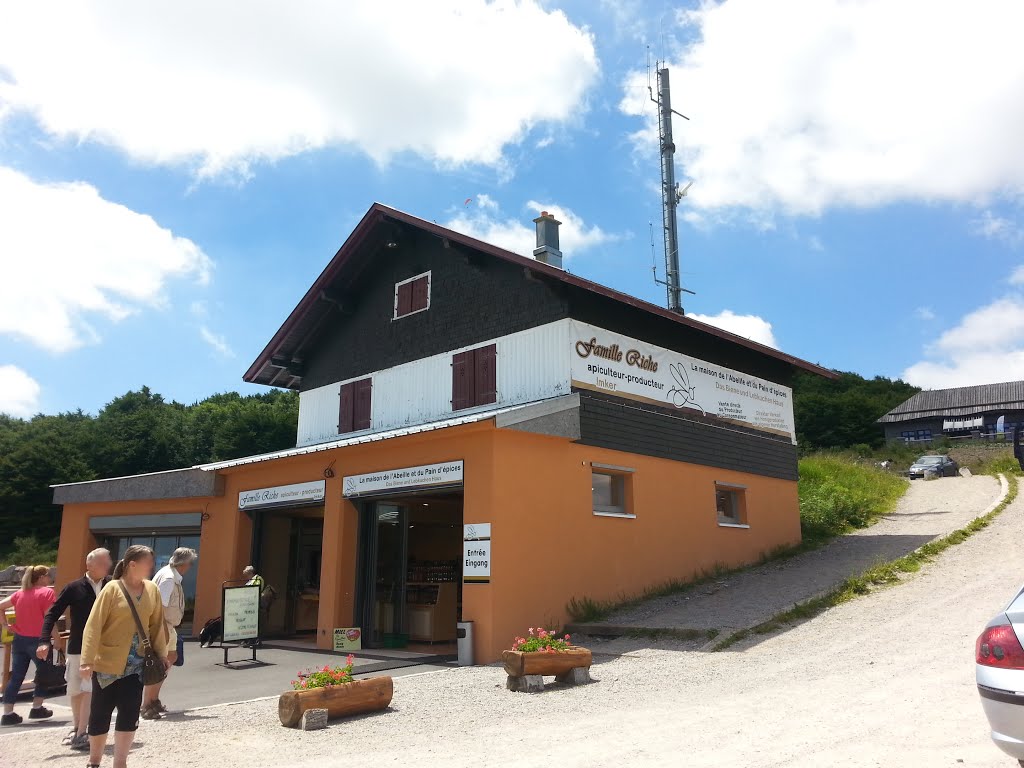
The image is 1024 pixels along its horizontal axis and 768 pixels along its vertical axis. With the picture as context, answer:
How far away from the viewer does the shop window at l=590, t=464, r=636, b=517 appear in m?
13.8

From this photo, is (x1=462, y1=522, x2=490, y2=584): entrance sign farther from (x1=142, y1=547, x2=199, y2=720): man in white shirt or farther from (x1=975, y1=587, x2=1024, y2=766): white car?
(x1=975, y1=587, x2=1024, y2=766): white car

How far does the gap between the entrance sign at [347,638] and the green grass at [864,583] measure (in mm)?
5603

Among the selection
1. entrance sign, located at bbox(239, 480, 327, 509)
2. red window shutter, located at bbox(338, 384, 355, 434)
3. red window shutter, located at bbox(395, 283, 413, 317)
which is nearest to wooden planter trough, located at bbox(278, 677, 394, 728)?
entrance sign, located at bbox(239, 480, 327, 509)

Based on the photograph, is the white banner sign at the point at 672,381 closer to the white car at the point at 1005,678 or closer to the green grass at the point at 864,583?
the green grass at the point at 864,583

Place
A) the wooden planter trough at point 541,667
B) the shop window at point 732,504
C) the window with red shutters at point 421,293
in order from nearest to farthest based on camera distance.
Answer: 1. the wooden planter trough at point 541,667
2. the shop window at point 732,504
3. the window with red shutters at point 421,293

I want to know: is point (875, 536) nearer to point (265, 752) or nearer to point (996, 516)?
point (996, 516)

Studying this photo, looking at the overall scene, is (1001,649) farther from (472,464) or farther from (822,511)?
(822,511)

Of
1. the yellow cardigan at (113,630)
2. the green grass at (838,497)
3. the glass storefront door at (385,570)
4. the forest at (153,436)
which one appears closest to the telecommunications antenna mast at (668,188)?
the green grass at (838,497)

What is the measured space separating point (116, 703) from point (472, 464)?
6.79 m

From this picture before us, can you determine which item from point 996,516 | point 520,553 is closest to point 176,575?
point 520,553

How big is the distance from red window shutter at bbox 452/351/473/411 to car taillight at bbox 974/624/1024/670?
12097 millimetres

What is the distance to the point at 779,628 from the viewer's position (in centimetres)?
1125

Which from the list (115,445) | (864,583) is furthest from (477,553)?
(115,445)

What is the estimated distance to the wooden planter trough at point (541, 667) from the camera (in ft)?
28.8
